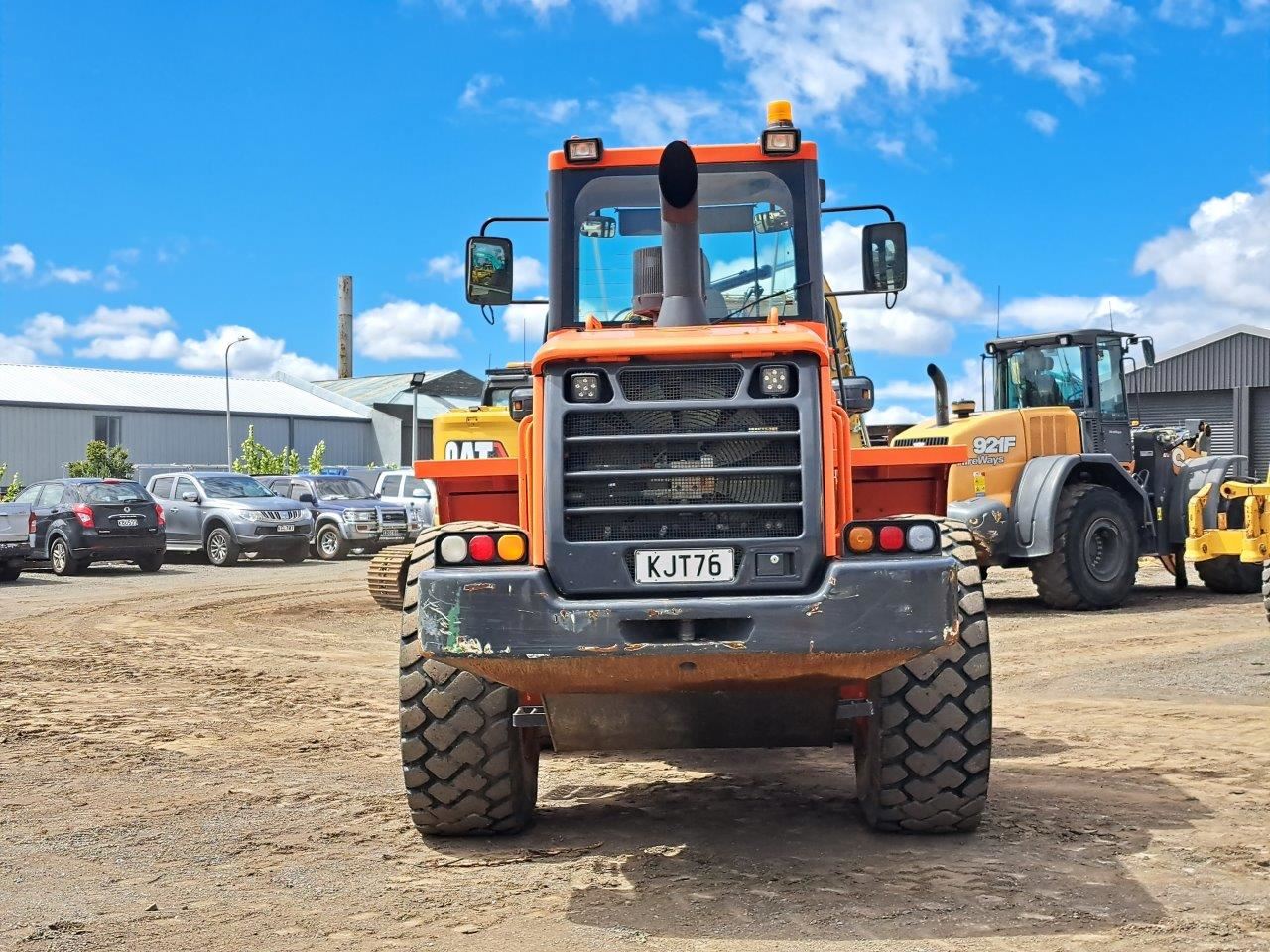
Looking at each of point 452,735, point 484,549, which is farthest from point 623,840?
point 484,549

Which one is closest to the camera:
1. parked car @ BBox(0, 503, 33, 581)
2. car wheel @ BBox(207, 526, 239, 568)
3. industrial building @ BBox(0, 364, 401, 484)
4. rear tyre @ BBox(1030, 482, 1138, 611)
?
rear tyre @ BBox(1030, 482, 1138, 611)

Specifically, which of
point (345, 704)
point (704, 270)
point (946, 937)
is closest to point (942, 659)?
point (946, 937)

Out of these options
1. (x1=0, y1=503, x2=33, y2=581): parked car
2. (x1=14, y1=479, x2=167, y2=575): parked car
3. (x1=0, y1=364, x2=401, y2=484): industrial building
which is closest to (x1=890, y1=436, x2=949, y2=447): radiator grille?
(x1=14, y1=479, x2=167, y2=575): parked car

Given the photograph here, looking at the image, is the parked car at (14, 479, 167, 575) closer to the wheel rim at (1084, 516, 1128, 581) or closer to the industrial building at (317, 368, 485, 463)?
the wheel rim at (1084, 516, 1128, 581)

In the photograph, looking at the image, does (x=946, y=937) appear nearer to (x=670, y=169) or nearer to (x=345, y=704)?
(x=670, y=169)

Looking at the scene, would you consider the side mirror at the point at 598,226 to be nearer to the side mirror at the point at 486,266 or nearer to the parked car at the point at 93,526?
the side mirror at the point at 486,266

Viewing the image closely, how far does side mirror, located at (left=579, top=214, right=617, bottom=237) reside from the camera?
7137 millimetres

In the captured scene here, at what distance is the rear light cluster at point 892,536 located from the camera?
18.2ft

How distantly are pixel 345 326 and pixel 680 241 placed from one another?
77664mm

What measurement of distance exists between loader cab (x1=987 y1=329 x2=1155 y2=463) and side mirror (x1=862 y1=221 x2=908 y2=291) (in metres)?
10.2

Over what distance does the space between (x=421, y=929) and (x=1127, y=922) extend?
2.38 meters

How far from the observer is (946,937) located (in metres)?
4.89

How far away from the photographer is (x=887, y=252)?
7.40m

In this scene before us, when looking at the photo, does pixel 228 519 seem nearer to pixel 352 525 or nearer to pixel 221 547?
pixel 221 547
